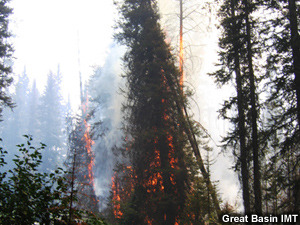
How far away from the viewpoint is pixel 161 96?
13344 mm

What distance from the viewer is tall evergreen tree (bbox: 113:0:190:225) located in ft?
41.2

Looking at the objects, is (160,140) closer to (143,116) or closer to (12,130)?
(143,116)

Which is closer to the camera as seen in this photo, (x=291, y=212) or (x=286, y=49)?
(x=291, y=212)

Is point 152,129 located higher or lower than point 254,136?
higher

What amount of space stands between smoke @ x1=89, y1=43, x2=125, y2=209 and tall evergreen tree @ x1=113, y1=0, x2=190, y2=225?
17.4 meters

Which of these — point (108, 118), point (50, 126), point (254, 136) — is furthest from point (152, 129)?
point (50, 126)

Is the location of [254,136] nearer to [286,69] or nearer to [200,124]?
[286,69]

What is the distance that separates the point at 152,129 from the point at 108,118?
79.4 ft

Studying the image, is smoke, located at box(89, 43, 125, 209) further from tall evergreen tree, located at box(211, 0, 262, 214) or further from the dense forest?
tall evergreen tree, located at box(211, 0, 262, 214)

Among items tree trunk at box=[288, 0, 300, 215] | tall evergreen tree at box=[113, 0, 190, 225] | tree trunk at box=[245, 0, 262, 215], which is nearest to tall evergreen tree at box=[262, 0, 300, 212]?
tree trunk at box=[288, 0, 300, 215]

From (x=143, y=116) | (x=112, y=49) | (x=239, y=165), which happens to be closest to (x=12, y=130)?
(x=112, y=49)

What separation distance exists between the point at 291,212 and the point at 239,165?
7.78 ft

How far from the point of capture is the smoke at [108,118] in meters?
33.8

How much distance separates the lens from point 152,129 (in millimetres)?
13039
